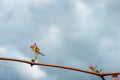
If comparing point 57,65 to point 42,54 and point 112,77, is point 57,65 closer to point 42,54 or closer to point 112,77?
point 42,54

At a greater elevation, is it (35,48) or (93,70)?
(35,48)

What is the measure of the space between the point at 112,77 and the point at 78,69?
1039mm

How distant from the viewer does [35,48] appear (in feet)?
31.6

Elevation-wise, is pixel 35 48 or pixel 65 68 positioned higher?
pixel 35 48

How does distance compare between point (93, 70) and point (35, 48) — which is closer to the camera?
point (93, 70)

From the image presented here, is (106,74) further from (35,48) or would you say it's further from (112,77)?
(35,48)

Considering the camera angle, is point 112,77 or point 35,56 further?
point 35,56

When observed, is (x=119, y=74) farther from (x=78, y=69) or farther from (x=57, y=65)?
(x=57, y=65)

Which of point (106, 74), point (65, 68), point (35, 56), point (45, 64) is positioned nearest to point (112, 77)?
point (106, 74)

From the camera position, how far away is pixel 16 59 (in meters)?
8.30

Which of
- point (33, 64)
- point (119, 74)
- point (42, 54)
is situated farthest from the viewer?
point (42, 54)

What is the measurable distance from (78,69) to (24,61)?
164cm

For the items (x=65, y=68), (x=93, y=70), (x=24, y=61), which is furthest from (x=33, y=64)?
(x=93, y=70)

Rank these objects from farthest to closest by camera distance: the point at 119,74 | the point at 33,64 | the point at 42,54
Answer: the point at 42,54 → the point at 33,64 → the point at 119,74
